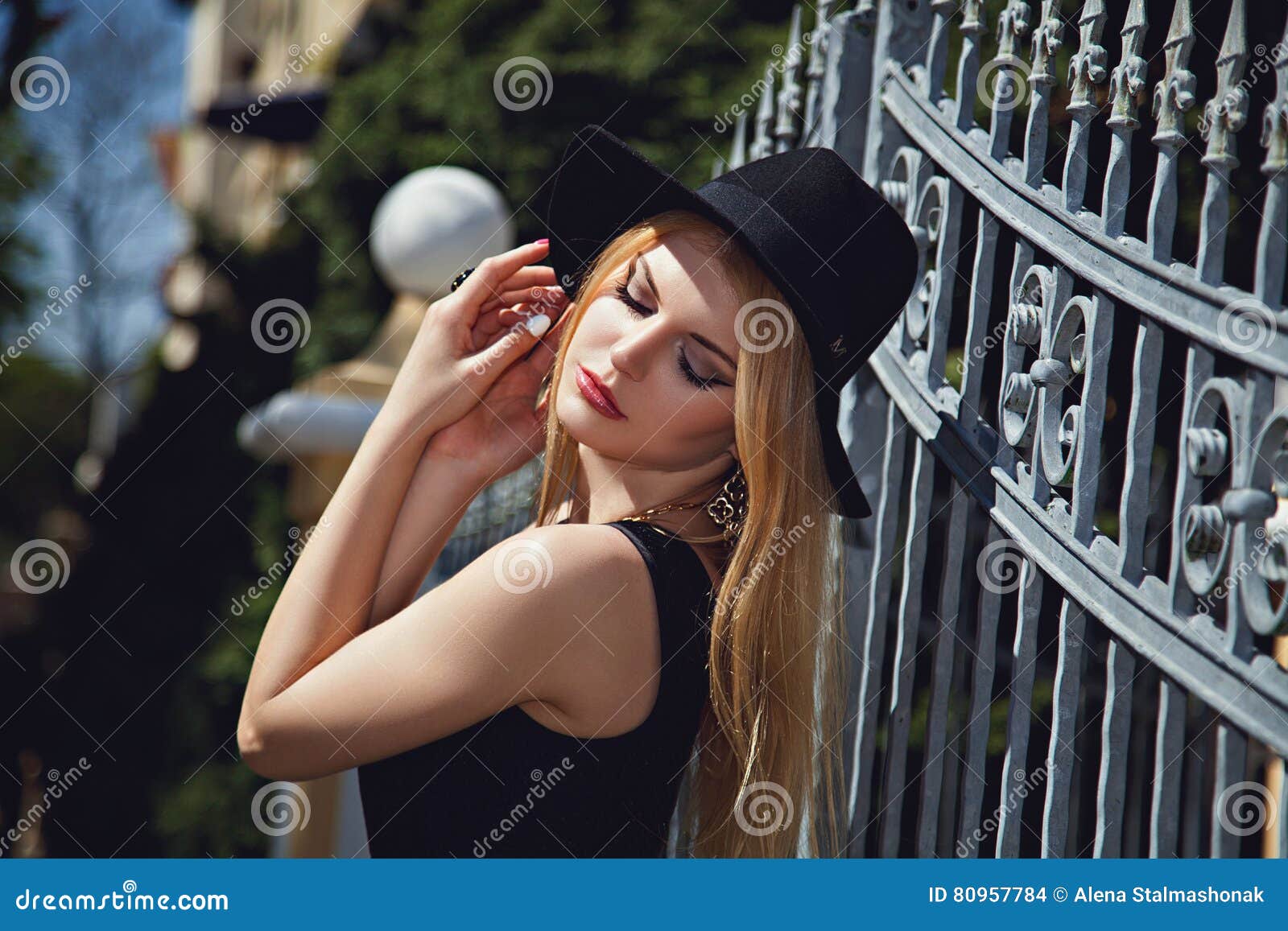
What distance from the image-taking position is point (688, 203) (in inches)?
74.3

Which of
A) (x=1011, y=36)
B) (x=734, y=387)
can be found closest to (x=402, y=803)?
(x=734, y=387)

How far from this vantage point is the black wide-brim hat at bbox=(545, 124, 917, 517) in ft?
6.00

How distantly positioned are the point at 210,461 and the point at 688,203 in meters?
4.99

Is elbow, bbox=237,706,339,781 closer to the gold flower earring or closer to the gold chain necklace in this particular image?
the gold chain necklace

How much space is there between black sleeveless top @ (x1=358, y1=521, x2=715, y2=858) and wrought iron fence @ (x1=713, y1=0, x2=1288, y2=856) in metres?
0.36

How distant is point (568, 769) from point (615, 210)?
958 millimetres

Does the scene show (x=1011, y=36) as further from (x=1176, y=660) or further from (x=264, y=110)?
(x=264, y=110)

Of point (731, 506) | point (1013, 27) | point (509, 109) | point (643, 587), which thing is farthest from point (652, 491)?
point (509, 109)

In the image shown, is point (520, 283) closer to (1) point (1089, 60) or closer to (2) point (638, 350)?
(2) point (638, 350)

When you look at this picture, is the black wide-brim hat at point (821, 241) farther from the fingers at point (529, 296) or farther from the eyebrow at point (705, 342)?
the fingers at point (529, 296)

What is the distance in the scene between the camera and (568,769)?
73.5 inches

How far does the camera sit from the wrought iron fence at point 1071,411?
1168 millimetres

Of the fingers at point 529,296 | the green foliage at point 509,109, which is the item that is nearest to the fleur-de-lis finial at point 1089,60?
the fingers at point 529,296

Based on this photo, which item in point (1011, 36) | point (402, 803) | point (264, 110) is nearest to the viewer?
point (1011, 36)
